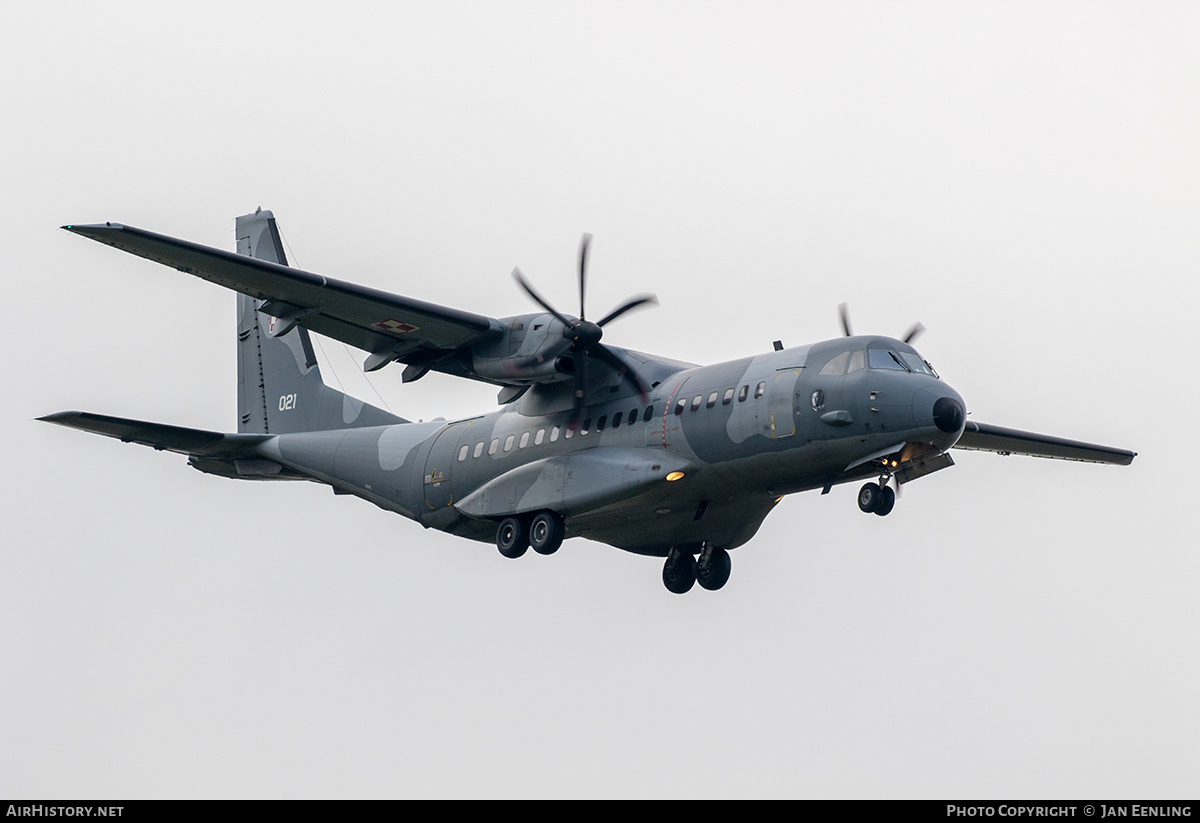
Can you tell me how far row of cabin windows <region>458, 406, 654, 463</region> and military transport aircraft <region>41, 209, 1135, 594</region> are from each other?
0.07ft

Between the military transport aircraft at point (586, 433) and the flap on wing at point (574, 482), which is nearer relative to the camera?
the military transport aircraft at point (586, 433)

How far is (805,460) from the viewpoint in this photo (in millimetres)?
17969

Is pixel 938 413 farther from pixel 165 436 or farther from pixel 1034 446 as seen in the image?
pixel 165 436

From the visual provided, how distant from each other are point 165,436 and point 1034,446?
12288 mm

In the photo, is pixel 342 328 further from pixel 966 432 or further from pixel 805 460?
pixel 966 432

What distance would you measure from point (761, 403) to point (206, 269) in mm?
6797

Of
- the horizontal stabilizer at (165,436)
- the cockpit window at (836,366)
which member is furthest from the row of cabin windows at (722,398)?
the horizontal stabilizer at (165,436)

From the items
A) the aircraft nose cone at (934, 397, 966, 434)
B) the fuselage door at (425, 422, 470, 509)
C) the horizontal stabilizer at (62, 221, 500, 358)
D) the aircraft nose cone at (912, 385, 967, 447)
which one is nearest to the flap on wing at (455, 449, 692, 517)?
the fuselage door at (425, 422, 470, 509)

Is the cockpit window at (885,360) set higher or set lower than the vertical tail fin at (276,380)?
lower

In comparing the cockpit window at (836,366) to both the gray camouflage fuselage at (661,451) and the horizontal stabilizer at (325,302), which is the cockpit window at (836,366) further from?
the horizontal stabilizer at (325,302)

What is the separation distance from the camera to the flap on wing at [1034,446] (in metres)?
21.2

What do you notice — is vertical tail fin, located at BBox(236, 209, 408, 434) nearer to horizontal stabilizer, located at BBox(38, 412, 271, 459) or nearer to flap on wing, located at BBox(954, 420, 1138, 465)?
horizontal stabilizer, located at BBox(38, 412, 271, 459)

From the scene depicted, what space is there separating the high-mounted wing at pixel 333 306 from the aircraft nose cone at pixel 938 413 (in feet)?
19.1

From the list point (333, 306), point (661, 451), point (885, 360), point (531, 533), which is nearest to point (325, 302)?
point (333, 306)
